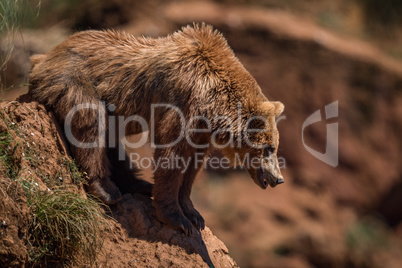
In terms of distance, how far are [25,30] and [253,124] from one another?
25.8ft

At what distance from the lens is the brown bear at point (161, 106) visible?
600cm

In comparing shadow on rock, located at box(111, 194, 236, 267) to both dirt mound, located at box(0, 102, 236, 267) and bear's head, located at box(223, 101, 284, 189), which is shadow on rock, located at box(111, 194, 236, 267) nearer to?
dirt mound, located at box(0, 102, 236, 267)

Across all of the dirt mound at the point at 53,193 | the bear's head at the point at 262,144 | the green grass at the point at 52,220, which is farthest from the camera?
the bear's head at the point at 262,144

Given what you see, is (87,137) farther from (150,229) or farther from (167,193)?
(150,229)

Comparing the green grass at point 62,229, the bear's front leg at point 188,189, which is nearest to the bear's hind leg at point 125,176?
the bear's front leg at point 188,189

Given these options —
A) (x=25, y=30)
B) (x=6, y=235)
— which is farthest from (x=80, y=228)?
(x=25, y=30)

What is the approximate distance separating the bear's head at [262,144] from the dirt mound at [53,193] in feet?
3.39

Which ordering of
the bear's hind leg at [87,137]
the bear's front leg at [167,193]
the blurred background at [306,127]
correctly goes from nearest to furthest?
the bear's hind leg at [87,137], the bear's front leg at [167,193], the blurred background at [306,127]

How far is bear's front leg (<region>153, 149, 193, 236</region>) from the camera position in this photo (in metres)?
6.04

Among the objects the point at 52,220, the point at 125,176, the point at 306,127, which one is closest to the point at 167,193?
the point at 125,176

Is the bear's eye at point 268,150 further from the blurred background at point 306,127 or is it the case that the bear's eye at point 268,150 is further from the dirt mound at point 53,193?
the blurred background at point 306,127

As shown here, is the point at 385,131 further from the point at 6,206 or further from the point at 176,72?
the point at 6,206

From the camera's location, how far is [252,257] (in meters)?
13.6

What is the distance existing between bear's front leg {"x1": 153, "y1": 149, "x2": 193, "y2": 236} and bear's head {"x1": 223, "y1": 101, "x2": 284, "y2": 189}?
86 centimetres
